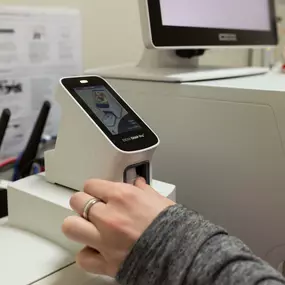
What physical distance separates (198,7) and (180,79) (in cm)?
18

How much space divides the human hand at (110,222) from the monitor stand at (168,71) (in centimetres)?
30

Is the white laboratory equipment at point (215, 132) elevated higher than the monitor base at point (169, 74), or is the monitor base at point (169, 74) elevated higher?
the monitor base at point (169, 74)

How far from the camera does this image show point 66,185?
0.62 meters

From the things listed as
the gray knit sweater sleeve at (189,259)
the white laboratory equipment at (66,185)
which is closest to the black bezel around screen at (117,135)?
the white laboratory equipment at (66,185)

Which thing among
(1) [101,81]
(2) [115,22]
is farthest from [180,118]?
(2) [115,22]

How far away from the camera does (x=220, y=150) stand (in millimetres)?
727

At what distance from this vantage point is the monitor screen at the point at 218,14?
799mm

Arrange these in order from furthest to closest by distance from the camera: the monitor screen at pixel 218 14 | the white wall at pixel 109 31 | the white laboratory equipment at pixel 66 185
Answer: the white wall at pixel 109 31
the monitor screen at pixel 218 14
the white laboratory equipment at pixel 66 185

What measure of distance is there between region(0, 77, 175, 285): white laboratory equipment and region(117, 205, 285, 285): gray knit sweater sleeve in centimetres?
9

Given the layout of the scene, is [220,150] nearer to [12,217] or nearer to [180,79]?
[180,79]

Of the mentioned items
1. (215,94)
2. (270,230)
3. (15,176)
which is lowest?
(270,230)

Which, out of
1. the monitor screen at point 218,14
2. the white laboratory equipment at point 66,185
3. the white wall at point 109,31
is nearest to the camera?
the white laboratory equipment at point 66,185

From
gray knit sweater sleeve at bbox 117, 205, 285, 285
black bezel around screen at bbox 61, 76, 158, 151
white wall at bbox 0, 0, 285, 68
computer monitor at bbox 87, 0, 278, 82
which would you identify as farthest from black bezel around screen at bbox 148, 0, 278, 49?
gray knit sweater sleeve at bbox 117, 205, 285, 285

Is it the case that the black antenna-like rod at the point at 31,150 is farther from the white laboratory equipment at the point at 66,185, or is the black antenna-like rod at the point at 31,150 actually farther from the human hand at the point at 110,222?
the human hand at the point at 110,222
